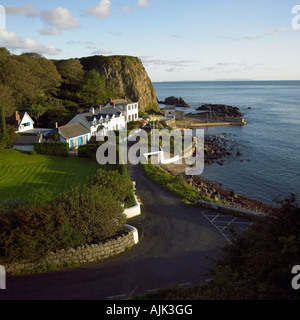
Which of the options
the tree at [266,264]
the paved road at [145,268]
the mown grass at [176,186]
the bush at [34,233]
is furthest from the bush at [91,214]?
the mown grass at [176,186]

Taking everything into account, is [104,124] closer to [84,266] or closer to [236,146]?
[236,146]

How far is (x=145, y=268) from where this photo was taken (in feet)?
47.4

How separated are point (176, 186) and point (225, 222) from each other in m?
8.19

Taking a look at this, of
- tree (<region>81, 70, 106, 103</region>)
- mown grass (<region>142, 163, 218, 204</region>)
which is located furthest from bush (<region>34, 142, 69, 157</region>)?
tree (<region>81, 70, 106, 103</region>)

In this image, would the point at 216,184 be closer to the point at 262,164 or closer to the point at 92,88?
the point at 262,164

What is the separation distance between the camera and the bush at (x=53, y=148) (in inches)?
→ 1458

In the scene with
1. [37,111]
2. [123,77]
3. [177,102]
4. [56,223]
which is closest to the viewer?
[56,223]

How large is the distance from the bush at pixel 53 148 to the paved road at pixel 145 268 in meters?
19.7

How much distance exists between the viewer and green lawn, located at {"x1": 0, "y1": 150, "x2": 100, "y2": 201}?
82.4ft

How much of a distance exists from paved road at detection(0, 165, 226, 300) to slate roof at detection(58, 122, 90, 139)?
24443 millimetres

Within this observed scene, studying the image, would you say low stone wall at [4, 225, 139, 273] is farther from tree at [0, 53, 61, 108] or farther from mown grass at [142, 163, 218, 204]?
tree at [0, 53, 61, 108]

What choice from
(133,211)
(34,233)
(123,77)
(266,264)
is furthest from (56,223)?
(123,77)

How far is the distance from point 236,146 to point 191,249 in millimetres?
46799
